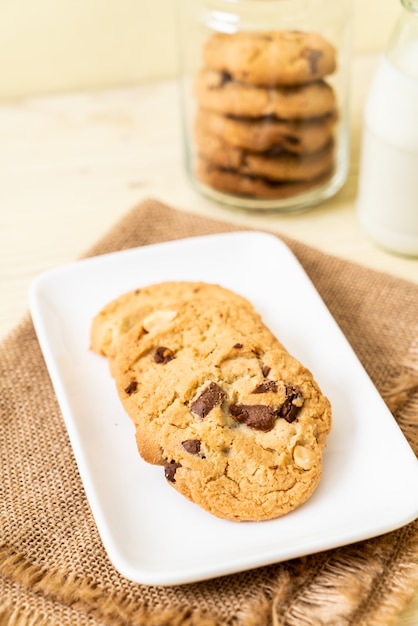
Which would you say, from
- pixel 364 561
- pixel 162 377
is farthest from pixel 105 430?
pixel 364 561

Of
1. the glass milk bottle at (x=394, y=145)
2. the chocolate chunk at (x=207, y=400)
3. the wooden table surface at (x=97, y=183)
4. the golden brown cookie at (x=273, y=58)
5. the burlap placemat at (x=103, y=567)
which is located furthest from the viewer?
the wooden table surface at (x=97, y=183)

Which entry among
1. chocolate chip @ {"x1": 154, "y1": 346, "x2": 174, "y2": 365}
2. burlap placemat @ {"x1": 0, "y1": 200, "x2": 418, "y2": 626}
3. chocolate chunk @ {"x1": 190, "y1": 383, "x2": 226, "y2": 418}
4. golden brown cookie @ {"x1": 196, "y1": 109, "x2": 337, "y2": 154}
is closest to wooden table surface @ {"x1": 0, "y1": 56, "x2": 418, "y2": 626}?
golden brown cookie @ {"x1": 196, "y1": 109, "x2": 337, "y2": 154}

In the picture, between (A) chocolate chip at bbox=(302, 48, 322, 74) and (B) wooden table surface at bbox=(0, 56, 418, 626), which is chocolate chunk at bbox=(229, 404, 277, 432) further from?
(A) chocolate chip at bbox=(302, 48, 322, 74)

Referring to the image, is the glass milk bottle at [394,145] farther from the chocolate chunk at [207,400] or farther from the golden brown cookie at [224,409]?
the chocolate chunk at [207,400]

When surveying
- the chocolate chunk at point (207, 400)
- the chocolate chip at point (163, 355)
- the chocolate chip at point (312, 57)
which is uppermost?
the chocolate chip at point (312, 57)

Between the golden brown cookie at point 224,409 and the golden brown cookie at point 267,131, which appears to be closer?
the golden brown cookie at point 224,409

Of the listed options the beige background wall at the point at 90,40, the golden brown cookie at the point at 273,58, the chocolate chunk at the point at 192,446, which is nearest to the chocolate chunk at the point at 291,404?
the chocolate chunk at the point at 192,446

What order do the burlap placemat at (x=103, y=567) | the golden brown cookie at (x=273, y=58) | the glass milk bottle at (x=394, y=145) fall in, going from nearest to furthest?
the burlap placemat at (x=103, y=567) < the glass milk bottle at (x=394, y=145) < the golden brown cookie at (x=273, y=58)

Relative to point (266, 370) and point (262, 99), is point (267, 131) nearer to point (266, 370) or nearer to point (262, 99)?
point (262, 99)
